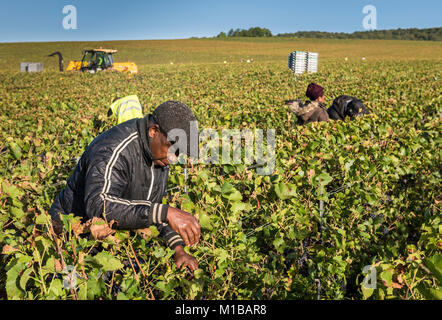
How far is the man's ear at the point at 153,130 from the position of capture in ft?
6.79

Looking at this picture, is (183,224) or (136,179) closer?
(183,224)

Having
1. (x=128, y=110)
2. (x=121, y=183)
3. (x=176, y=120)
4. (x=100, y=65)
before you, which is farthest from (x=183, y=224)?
(x=100, y=65)

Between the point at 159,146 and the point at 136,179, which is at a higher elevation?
the point at 159,146

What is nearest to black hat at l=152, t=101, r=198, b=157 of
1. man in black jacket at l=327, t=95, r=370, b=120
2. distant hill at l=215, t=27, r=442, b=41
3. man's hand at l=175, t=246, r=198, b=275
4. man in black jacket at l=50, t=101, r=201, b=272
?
man in black jacket at l=50, t=101, r=201, b=272

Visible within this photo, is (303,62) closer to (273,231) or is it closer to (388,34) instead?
(273,231)

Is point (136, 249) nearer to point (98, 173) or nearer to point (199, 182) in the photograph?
point (98, 173)

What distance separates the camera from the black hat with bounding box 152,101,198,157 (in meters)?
1.98

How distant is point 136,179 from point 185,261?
0.61 m

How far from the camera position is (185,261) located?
186cm

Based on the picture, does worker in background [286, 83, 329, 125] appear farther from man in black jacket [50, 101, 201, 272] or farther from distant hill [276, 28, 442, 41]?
distant hill [276, 28, 442, 41]

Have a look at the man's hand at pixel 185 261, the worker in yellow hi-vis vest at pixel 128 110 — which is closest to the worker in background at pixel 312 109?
the worker in yellow hi-vis vest at pixel 128 110

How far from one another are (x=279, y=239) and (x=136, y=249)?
79 centimetres
